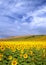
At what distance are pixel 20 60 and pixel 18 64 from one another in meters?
0.48

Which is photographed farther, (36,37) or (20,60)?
(36,37)

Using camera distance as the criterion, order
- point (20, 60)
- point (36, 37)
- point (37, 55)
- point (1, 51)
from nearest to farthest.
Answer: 1. point (20, 60)
2. point (1, 51)
3. point (37, 55)
4. point (36, 37)

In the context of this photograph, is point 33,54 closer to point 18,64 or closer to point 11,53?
point 11,53

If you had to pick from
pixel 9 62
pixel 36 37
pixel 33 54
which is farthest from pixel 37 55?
pixel 36 37

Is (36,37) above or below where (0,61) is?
above

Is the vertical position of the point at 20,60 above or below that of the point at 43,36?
below

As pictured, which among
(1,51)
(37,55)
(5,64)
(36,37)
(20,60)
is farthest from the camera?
(36,37)

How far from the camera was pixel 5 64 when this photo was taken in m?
6.61

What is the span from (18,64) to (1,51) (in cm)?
113

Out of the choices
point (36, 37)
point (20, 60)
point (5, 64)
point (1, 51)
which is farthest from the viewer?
point (36, 37)

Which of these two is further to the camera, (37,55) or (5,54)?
(37,55)

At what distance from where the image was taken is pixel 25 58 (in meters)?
7.59

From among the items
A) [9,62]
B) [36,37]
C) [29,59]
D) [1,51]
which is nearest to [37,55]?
[29,59]

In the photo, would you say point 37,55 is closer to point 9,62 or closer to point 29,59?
point 29,59
